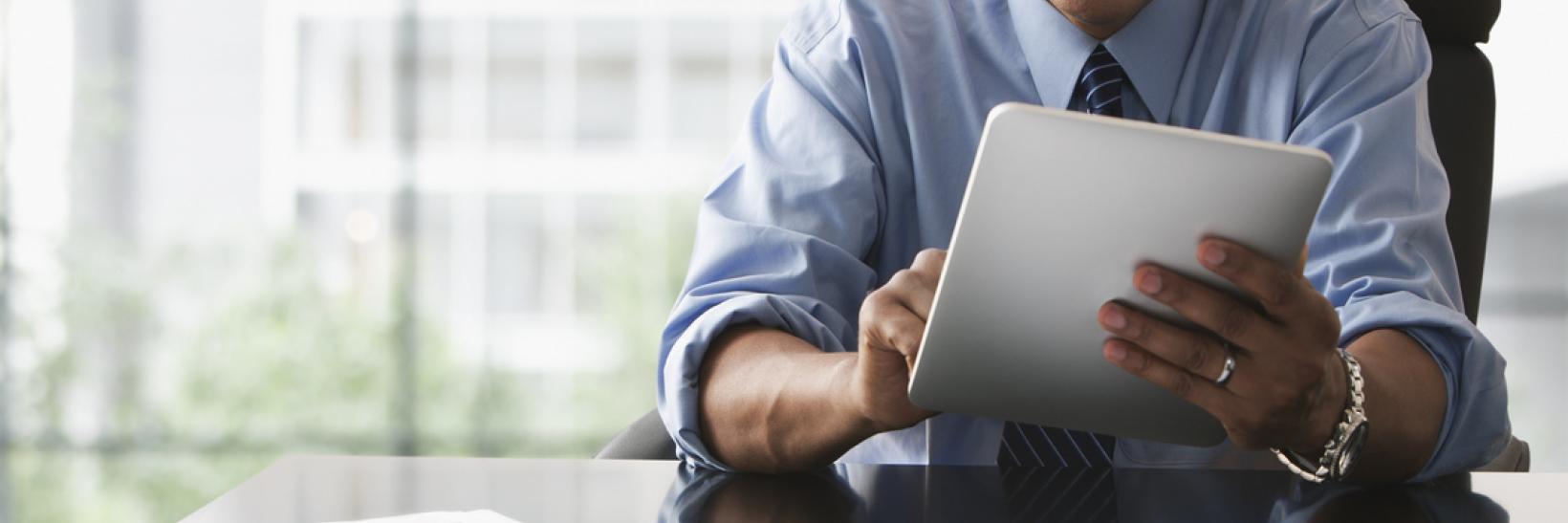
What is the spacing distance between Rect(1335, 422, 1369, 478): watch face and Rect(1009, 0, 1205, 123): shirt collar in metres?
0.35

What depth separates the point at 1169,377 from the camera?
25.6 inches

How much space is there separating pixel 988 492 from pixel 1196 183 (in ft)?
0.74

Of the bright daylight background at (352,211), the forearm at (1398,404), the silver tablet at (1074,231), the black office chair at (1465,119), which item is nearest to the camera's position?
the silver tablet at (1074,231)

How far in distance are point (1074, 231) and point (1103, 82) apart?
486 mm

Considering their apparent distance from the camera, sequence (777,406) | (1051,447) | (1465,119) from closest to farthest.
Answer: (777,406)
(1051,447)
(1465,119)

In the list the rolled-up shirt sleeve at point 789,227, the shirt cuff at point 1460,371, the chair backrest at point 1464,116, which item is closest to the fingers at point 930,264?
the rolled-up shirt sleeve at point 789,227

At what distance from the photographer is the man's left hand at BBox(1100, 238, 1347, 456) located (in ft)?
1.94

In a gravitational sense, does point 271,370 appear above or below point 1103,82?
below

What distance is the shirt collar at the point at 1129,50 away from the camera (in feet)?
3.34

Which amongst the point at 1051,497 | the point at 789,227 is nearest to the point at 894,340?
the point at 1051,497

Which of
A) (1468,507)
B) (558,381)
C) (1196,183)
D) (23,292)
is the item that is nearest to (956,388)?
(1196,183)

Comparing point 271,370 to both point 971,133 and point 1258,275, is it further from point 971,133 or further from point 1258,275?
point 1258,275

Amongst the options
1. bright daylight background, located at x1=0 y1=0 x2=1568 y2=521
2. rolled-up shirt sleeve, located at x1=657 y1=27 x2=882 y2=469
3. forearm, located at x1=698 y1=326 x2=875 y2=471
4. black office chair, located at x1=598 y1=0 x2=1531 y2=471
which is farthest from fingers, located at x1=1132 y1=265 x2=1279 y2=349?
bright daylight background, located at x1=0 y1=0 x2=1568 y2=521

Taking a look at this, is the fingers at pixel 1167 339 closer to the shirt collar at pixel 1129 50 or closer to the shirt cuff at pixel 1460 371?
the shirt cuff at pixel 1460 371
